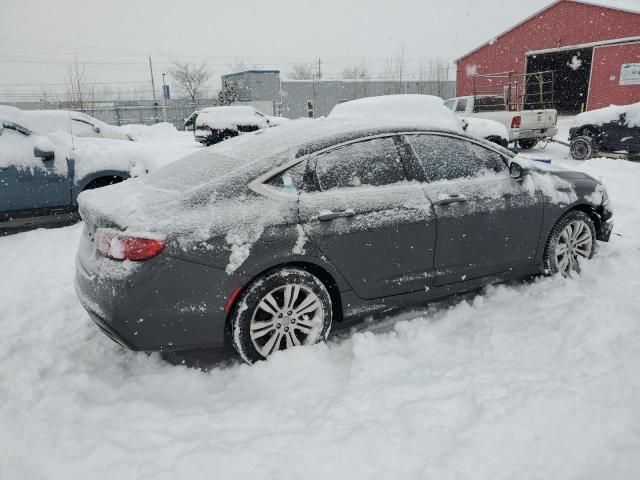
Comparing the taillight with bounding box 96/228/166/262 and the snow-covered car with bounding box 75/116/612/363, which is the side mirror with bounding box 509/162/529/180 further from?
the taillight with bounding box 96/228/166/262

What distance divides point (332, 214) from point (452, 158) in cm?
128

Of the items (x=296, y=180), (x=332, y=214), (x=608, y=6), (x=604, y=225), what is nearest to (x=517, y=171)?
(x=604, y=225)

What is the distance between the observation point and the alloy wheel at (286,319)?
310 cm

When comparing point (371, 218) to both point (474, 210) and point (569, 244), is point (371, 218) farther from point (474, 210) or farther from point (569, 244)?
point (569, 244)

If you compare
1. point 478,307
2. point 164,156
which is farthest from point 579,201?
point 164,156

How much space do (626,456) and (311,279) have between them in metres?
1.94

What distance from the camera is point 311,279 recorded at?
10.4 feet

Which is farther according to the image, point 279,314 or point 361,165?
point 361,165

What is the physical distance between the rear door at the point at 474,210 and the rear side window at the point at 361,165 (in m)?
0.24

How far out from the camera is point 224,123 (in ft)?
63.0

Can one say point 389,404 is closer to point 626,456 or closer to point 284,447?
point 284,447

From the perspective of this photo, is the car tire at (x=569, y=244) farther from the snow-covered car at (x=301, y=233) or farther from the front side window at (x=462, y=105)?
the front side window at (x=462, y=105)

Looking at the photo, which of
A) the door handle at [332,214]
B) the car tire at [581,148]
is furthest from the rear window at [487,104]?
the door handle at [332,214]

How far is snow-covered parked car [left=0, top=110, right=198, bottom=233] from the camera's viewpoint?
644 cm
